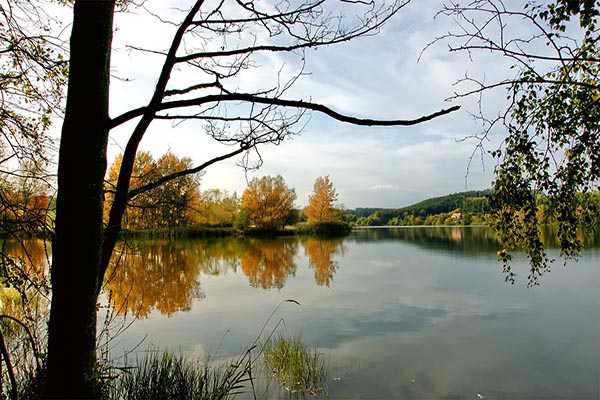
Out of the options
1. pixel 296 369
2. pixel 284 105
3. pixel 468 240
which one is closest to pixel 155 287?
pixel 296 369

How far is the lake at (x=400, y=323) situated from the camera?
5.82 m

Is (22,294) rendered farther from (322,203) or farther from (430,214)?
(430,214)

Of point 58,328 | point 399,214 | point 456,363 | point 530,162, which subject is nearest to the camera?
point 58,328

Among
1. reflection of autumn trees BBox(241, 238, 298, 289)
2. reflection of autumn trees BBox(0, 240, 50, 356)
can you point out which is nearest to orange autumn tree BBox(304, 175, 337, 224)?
reflection of autumn trees BBox(241, 238, 298, 289)

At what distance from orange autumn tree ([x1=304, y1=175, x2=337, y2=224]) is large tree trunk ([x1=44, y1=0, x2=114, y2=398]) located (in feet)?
169

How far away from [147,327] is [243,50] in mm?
8108

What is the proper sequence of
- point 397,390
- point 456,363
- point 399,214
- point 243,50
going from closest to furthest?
point 243,50 < point 397,390 < point 456,363 < point 399,214

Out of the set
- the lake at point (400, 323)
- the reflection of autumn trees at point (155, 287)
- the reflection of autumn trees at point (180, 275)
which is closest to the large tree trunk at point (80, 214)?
the lake at point (400, 323)

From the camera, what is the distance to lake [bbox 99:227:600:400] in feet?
19.1

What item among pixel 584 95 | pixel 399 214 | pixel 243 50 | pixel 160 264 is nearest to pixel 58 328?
pixel 243 50

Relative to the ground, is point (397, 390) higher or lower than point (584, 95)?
lower

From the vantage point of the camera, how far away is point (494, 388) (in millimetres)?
5602

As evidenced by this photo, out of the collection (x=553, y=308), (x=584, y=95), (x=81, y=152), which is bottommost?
(x=553, y=308)

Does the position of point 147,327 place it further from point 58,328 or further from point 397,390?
point 58,328
